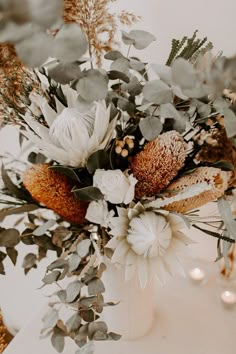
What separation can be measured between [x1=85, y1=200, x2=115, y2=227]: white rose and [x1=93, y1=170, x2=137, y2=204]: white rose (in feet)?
0.10

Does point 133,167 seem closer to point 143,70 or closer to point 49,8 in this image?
point 143,70

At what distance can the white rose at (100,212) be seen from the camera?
25.1 inches

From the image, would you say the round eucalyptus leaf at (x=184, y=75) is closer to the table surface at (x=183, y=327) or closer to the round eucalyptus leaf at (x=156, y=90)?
the round eucalyptus leaf at (x=156, y=90)

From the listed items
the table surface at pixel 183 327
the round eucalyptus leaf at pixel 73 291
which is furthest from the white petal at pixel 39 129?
the table surface at pixel 183 327

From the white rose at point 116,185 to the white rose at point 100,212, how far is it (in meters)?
0.03

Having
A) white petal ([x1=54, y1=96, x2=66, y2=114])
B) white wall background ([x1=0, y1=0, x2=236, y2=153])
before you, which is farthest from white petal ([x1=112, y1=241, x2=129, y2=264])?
white wall background ([x1=0, y1=0, x2=236, y2=153])

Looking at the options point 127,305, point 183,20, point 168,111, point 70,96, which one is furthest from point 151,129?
point 183,20

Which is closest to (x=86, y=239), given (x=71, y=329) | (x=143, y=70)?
(x=71, y=329)

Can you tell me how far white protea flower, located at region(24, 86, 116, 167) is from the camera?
0.59 metres

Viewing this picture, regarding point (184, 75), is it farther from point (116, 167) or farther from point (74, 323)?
point (74, 323)

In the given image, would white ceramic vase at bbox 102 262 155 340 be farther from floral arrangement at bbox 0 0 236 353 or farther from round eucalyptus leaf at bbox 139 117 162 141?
round eucalyptus leaf at bbox 139 117 162 141

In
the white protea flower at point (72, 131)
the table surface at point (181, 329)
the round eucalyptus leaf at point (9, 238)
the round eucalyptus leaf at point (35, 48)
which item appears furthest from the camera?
the table surface at point (181, 329)

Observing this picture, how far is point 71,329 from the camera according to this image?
0.67 m

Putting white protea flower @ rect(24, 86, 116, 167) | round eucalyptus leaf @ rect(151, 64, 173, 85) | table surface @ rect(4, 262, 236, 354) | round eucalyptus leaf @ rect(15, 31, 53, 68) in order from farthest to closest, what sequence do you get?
table surface @ rect(4, 262, 236, 354), white protea flower @ rect(24, 86, 116, 167), round eucalyptus leaf @ rect(151, 64, 173, 85), round eucalyptus leaf @ rect(15, 31, 53, 68)
